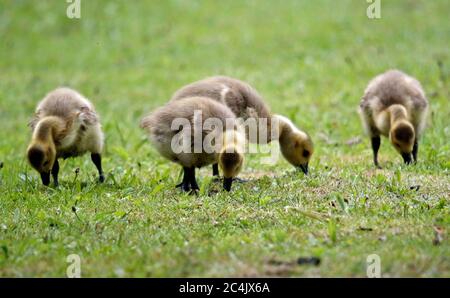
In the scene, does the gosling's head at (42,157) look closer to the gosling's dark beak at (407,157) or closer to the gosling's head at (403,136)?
the gosling's head at (403,136)

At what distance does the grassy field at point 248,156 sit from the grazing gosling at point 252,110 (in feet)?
0.85

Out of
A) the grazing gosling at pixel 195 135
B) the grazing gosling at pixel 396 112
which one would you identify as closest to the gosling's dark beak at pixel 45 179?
the grazing gosling at pixel 195 135

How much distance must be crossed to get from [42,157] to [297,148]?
298 centimetres

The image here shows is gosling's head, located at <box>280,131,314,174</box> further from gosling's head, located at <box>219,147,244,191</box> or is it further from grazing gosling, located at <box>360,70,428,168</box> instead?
gosling's head, located at <box>219,147,244,191</box>

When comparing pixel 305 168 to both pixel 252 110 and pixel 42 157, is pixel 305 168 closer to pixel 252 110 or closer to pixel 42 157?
pixel 252 110

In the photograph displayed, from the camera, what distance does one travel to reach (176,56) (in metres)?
17.4

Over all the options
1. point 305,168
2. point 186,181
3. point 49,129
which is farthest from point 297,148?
point 49,129

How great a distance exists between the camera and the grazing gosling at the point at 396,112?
324 inches

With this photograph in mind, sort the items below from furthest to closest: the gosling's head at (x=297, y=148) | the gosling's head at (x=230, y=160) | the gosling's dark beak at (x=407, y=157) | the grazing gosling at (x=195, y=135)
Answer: the gosling's head at (x=297, y=148)
the gosling's dark beak at (x=407, y=157)
the grazing gosling at (x=195, y=135)
the gosling's head at (x=230, y=160)

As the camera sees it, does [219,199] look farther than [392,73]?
No

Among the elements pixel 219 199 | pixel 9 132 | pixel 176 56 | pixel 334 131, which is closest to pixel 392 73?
pixel 334 131

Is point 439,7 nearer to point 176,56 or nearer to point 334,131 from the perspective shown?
point 176,56

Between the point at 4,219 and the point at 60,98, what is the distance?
200 cm
